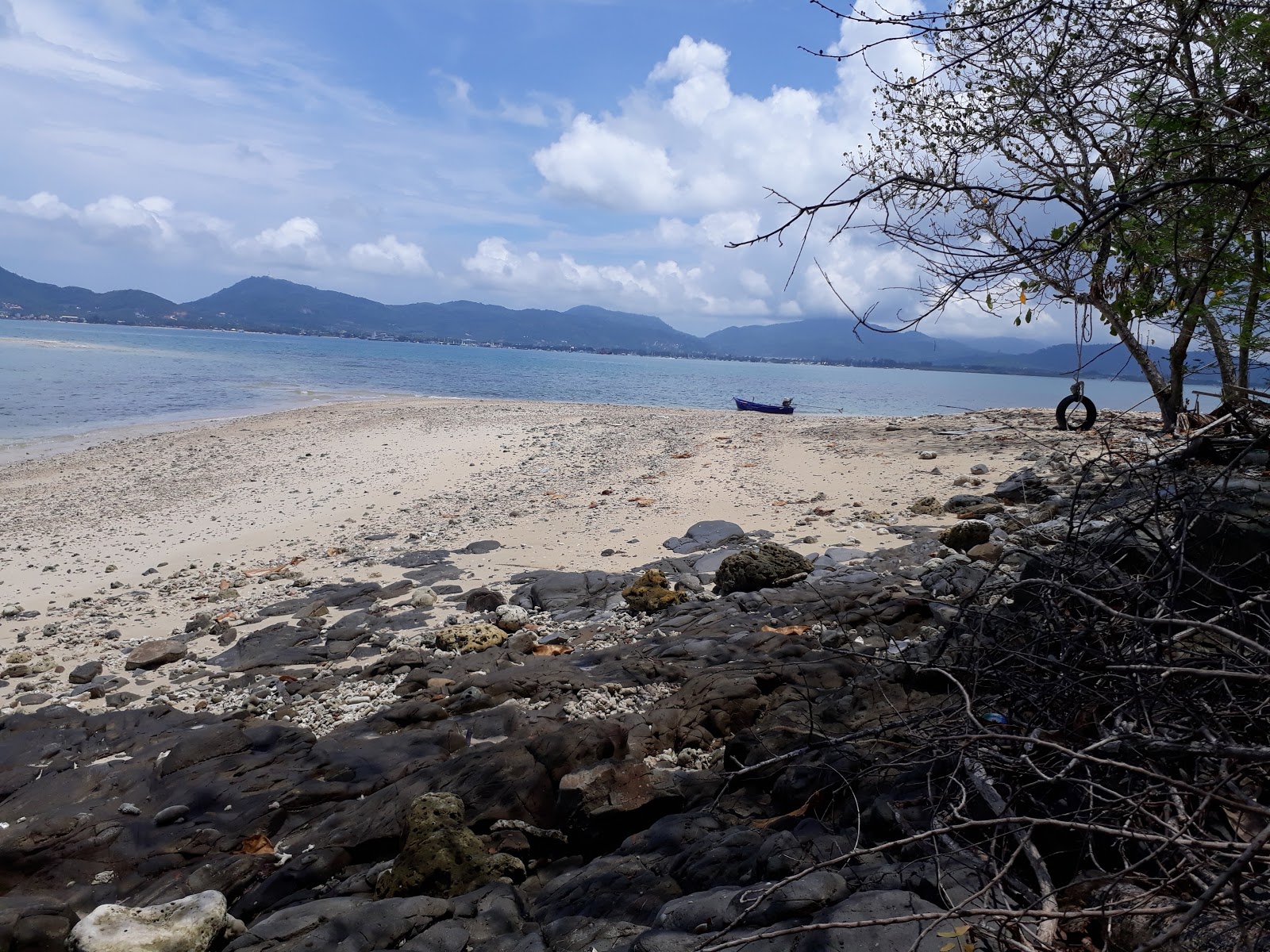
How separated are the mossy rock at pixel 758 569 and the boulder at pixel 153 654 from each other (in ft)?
17.9

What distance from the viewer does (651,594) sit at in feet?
26.0

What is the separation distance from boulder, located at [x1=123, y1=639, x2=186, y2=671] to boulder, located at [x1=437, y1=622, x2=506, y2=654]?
260cm

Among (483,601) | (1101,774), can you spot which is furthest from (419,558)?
(1101,774)

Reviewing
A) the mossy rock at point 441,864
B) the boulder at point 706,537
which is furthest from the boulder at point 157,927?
the boulder at point 706,537

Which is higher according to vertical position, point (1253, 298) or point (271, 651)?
point (1253, 298)

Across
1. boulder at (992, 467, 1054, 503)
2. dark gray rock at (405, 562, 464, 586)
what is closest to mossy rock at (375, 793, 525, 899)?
dark gray rock at (405, 562, 464, 586)

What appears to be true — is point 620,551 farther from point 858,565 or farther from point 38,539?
point 38,539

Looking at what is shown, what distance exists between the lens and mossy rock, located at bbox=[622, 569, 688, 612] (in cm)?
780

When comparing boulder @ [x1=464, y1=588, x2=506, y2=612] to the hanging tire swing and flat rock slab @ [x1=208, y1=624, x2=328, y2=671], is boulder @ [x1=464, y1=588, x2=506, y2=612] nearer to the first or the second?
flat rock slab @ [x1=208, y1=624, x2=328, y2=671]

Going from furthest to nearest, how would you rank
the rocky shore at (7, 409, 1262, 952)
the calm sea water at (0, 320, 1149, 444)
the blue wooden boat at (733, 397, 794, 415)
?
the blue wooden boat at (733, 397, 794, 415)
the calm sea water at (0, 320, 1149, 444)
the rocky shore at (7, 409, 1262, 952)

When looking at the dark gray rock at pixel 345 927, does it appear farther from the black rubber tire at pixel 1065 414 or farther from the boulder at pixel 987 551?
the black rubber tire at pixel 1065 414

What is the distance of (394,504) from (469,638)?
7090mm

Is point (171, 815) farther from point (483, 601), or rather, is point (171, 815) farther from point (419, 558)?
point (419, 558)

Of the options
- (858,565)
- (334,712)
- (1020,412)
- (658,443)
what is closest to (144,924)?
(334,712)
